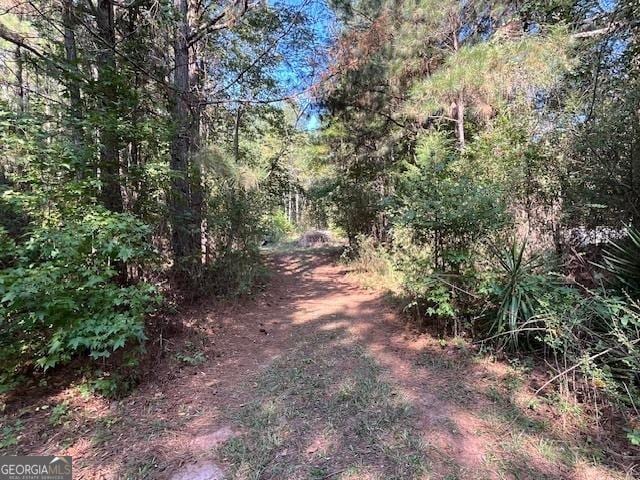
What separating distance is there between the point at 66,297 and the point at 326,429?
213cm

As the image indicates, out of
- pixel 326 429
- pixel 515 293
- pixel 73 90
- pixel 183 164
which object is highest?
pixel 73 90

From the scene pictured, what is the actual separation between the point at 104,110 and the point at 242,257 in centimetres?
292

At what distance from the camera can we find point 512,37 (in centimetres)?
492

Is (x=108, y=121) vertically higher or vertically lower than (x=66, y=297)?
higher

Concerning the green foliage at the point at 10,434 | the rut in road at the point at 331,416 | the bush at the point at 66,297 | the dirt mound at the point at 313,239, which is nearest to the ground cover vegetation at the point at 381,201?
the bush at the point at 66,297

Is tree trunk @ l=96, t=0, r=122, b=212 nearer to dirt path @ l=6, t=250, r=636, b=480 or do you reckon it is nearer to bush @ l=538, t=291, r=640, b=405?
dirt path @ l=6, t=250, r=636, b=480

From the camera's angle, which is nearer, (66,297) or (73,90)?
(66,297)

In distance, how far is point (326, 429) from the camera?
7.72ft

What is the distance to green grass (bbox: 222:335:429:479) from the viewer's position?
6.59ft

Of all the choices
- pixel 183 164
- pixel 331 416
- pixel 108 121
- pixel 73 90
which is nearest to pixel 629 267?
pixel 331 416

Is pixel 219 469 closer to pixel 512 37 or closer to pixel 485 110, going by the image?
pixel 512 37

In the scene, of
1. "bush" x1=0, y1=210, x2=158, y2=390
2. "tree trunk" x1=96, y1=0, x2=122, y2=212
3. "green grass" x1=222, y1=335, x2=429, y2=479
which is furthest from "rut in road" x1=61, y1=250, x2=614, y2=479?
"tree trunk" x1=96, y1=0, x2=122, y2=212

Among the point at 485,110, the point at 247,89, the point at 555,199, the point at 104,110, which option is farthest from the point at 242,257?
the point at 485,110

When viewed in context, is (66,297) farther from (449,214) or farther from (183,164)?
(449,214)
